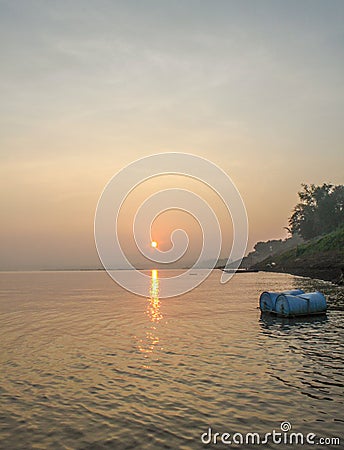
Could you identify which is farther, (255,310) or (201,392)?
(255,310)

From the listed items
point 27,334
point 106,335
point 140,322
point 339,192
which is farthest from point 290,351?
point 339,192

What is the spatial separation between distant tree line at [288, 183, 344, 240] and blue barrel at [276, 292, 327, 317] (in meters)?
129

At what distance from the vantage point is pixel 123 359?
22625 millimetres

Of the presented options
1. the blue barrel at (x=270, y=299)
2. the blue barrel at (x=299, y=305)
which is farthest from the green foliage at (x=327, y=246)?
the blue barrel at (x=299, y=305)

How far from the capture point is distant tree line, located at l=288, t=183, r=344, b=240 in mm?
163000

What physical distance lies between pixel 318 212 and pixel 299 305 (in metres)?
139

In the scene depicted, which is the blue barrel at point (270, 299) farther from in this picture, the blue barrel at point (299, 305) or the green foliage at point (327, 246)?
the green foliage at point (327, 246)

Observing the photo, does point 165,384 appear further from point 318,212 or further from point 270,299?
point 318,212

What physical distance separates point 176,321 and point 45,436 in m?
26.1

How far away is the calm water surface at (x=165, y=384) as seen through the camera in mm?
12891

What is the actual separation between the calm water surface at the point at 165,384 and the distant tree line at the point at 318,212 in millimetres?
139972

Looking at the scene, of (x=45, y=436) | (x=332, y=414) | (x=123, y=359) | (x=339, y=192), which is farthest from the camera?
(x=339, y=192)

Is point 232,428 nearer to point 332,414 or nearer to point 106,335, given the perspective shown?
point 332,414

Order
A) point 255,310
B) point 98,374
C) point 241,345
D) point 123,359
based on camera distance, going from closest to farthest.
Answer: point 98,374 → point 123,359 → point 241,345 → point 255,310
